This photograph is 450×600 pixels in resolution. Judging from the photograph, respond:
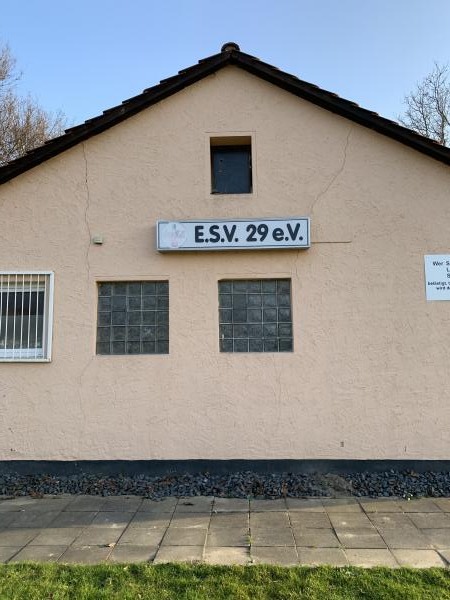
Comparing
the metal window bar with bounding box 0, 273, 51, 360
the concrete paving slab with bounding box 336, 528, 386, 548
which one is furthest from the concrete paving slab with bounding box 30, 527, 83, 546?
the concrete paving slab with bounding box 336, 528, 386, 548

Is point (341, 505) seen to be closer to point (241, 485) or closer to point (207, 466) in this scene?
point (241, 485)

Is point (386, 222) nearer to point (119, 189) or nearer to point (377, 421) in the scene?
point (377, 421)

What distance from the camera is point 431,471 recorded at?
623cm

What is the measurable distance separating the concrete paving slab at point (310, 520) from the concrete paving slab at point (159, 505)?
1411 mm

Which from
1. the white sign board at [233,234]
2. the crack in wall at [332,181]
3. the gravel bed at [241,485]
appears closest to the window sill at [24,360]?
the gravel bed at [241,485]

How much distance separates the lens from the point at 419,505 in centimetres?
548

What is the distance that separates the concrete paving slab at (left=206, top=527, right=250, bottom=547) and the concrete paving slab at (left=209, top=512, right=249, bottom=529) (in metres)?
0.08

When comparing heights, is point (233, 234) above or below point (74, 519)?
above

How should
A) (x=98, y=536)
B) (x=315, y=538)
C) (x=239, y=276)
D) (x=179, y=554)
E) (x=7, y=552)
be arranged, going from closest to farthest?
(x=179, y=554) < (x=7, y=552) < (x=315, y=538) < (x=98, y=536) < (x=239, y=276)

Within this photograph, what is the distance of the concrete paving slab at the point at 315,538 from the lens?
4.46 m

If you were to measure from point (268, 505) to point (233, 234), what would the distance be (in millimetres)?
3527

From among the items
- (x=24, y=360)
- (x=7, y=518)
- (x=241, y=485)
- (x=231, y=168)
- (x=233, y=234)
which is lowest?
(x=7, y=518)

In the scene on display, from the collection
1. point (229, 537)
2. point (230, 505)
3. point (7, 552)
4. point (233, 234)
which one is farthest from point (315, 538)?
point (233, 234)

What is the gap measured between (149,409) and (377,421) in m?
3.13
